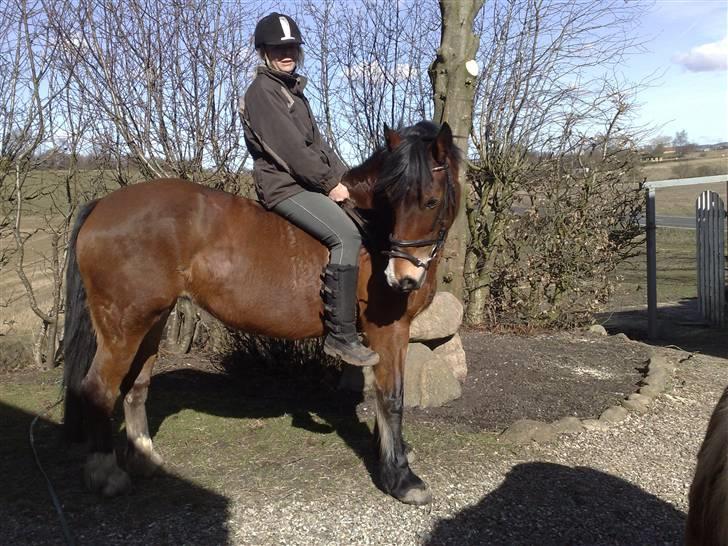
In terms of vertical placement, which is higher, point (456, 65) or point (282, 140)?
point (456, 65)

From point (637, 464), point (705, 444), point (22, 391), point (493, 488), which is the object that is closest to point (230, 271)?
point (493, 488)

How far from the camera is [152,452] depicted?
13.9ft

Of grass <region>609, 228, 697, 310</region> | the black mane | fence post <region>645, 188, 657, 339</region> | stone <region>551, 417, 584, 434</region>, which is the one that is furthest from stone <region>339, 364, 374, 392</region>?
fence post <region>645, 188, 657, 339</region>

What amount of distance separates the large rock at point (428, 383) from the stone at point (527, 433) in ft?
2.76

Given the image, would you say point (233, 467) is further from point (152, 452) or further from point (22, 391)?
point (22, 391)

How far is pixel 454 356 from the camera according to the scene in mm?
5953

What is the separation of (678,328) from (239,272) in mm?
8305

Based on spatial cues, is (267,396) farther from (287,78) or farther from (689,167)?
(689,167)

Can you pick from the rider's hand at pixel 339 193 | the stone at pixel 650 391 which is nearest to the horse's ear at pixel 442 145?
the rider's hand at pixel 339 193

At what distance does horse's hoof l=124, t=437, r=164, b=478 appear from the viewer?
13.6 ft

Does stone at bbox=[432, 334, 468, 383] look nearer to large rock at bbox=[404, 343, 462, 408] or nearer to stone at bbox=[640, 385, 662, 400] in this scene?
large rock at bbox=[404, 343, 462, 408]

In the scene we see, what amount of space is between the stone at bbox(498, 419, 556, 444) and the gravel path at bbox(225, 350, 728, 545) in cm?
9

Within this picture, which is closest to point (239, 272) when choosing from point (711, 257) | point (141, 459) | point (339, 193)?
point (339, 193)

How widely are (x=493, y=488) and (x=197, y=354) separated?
4.59 metres
